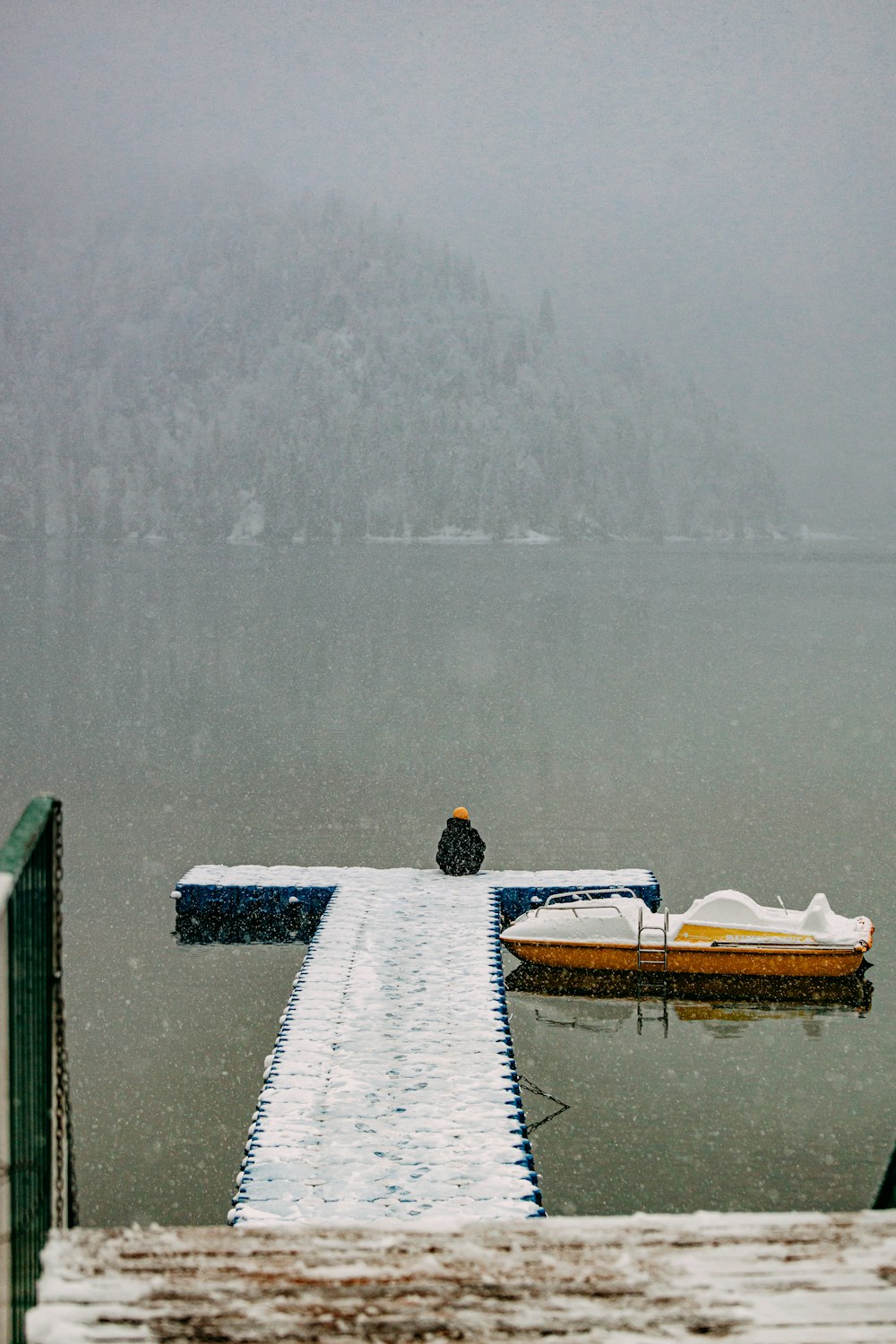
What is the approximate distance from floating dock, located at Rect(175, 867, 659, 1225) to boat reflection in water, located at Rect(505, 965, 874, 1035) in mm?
1681

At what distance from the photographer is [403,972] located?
660 inches

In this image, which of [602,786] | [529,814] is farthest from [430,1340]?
[602,786]

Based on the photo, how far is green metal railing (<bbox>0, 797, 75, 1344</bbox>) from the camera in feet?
14.1

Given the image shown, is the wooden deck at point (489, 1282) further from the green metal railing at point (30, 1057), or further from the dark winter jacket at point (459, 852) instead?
the dark winter jacket at point (459, 852)

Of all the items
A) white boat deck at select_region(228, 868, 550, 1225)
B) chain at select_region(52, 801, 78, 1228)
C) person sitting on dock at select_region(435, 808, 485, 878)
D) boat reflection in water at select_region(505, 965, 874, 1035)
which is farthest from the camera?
person sitting on dock at select_region(435, 808, 485, 878)

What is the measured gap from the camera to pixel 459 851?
22625mm

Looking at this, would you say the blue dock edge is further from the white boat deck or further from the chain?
the chain

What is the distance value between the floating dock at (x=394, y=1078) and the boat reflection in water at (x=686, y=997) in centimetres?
168

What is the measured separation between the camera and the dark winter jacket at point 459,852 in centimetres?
2256

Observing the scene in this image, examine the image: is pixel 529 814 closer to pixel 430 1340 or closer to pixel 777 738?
pixel 777 738

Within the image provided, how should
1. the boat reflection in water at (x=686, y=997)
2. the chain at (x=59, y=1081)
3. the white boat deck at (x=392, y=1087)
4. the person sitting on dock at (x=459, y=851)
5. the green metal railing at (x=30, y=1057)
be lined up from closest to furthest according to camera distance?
1. the green metal railing at (x=30, y=1057)
2. the chain at (x=59, y=1081)
3. the white boat deck at (x=392, y=1087)
4. the boat reflection in water at (x=686, y=997)
5. the person sitting on dock at (x=459, y=851)

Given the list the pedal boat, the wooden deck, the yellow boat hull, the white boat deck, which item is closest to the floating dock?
the white boat deck

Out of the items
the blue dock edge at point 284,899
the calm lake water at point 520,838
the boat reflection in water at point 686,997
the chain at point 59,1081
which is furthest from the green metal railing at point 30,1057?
the blue dock edge at point 284,899

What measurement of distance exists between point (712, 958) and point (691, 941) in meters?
0.42
